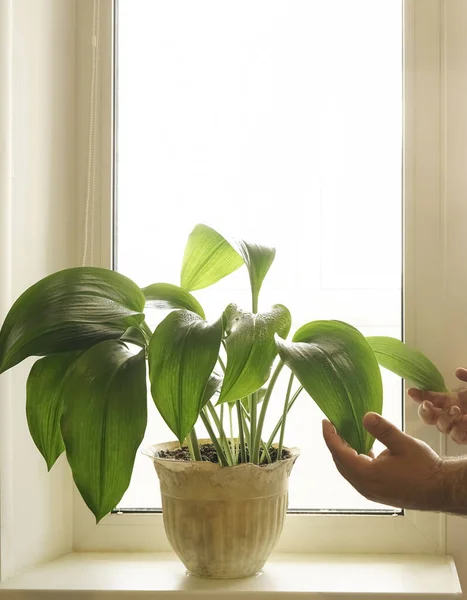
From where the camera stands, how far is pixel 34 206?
144cm

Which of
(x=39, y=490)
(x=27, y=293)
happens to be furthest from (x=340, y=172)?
(x=39, y=490)

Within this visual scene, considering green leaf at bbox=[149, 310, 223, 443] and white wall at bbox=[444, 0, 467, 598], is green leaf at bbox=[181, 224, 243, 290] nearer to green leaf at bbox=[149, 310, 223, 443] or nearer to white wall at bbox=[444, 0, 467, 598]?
green leaf at bbox=[149, 310, 223, 443]

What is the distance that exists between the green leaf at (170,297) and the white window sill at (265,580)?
1.61ft

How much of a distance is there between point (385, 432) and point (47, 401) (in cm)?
51

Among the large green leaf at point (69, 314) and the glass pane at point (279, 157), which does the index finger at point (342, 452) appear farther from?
the glass pane at point (279, 157)

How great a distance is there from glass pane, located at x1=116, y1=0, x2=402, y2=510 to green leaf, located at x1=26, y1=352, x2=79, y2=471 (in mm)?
475

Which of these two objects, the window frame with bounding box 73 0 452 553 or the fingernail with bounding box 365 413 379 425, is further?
the window frame with bounding box 73 0 452 553

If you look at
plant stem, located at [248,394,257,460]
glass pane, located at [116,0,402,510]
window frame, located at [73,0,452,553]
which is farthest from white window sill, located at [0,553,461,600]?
plant stem, located at [248,394,257,460]

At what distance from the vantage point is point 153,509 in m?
1.59

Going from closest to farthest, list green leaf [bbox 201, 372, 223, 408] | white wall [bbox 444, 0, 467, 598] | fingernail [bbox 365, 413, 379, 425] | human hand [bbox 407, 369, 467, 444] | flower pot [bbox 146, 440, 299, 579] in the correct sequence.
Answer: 1. fingernail [bbox 365, 413, 379, 425]
2. green leaf [bbox 201, 372, 223, 408]
3. flower pot [bbox 146, 440, 299, 579]
4. human hand [bbox 407, 369, 467, 444]
5. white wall [bbox 444, 0, 467, 598]

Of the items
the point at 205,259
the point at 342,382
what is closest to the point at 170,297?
the point at 205,259

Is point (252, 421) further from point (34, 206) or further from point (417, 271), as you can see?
point (34, 206)

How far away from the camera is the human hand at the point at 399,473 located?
1.03m

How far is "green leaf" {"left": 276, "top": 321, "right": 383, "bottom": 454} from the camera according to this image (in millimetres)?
1051
